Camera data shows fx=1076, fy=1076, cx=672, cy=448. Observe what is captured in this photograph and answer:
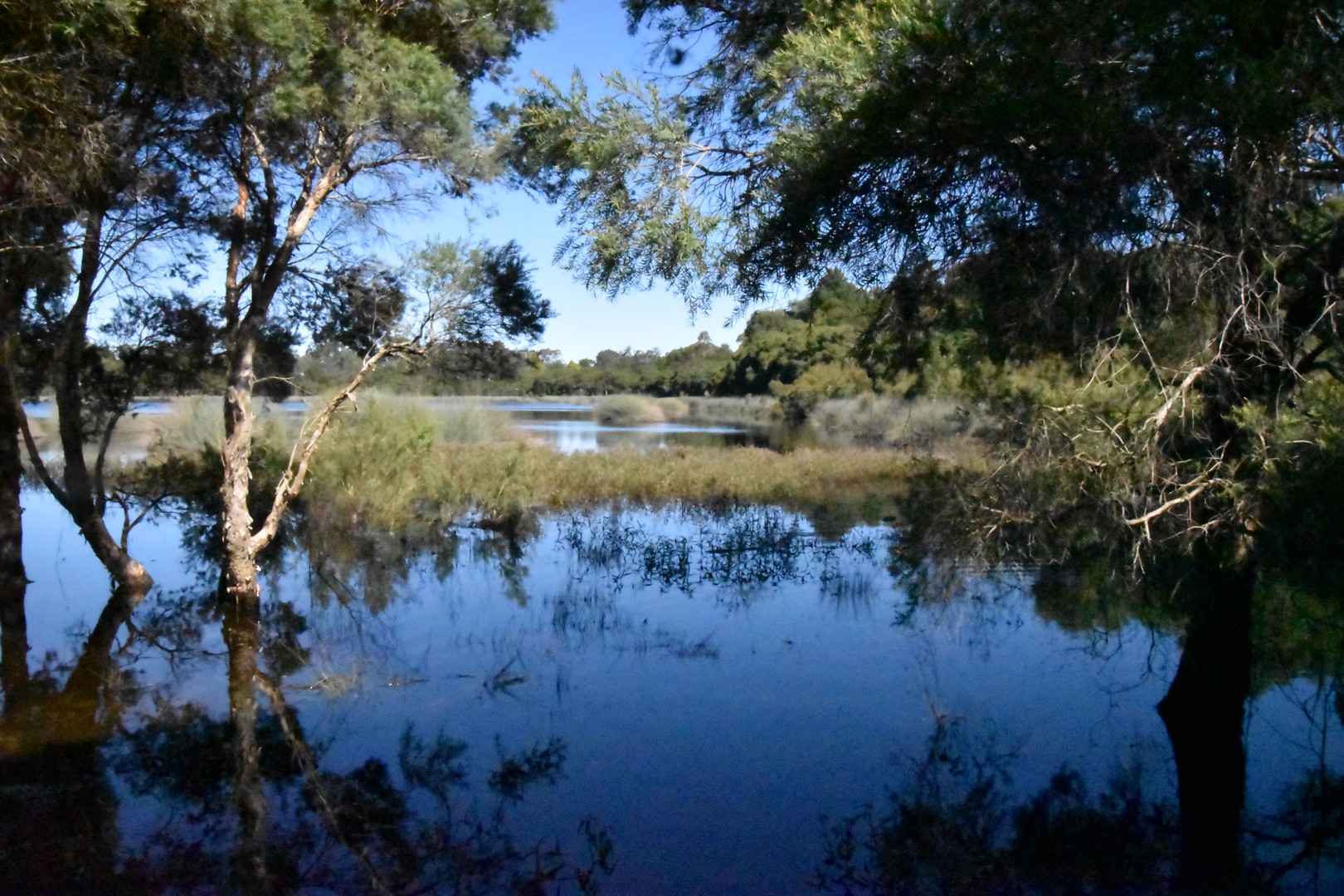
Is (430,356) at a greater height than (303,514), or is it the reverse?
(430,356)

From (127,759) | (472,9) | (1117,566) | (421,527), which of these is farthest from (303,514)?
(1117,566)

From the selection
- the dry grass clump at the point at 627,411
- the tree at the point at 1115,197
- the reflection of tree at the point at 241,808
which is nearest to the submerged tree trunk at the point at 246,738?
the reflection of tree at the point at 241,808

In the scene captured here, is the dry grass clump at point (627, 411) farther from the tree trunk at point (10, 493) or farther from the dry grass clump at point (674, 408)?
the tree trunk at point (10, 493)

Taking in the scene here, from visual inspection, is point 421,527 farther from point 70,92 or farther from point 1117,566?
point 1117,566

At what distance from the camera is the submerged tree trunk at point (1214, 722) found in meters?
5.52

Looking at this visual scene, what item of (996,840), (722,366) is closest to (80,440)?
(996,840)

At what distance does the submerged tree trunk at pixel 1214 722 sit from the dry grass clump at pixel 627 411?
4245cm

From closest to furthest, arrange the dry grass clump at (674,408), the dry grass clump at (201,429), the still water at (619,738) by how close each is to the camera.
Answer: the still water at (619,738)
the dry grass clump at (201,429)
the dry grass clump at (674,408)

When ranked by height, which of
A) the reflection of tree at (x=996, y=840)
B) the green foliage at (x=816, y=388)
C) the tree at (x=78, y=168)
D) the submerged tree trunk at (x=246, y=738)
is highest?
the tree at (x=78, y=168)

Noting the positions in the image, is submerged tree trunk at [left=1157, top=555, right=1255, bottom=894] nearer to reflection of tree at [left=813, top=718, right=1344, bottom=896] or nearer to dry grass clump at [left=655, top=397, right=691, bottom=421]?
reflection of tree at [left=813, top=718, right=1344, bottom=896]

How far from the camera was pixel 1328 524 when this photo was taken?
793 cm

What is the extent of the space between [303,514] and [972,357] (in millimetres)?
11362

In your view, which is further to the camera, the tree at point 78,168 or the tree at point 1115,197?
the tree at point 78,168

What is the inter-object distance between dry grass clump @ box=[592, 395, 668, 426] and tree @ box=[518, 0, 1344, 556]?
1690 inches
